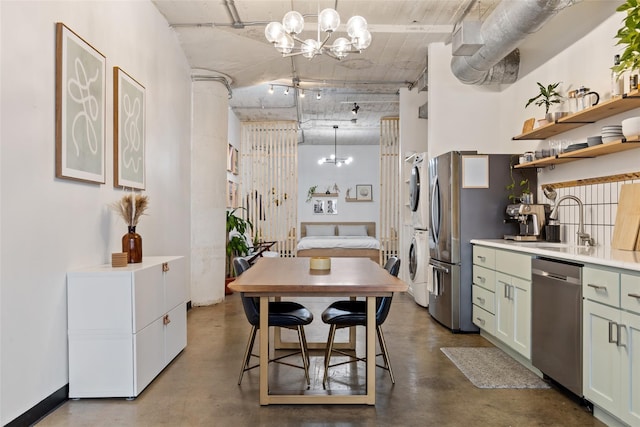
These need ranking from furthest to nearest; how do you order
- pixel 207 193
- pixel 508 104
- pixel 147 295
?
1. pixel 207 193
2. pixel 508 104
3. pixel 147 295

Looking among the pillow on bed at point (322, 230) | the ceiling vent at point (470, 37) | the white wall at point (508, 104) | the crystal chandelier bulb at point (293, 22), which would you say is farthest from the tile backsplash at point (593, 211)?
the pillow on bed at point (322, 230)

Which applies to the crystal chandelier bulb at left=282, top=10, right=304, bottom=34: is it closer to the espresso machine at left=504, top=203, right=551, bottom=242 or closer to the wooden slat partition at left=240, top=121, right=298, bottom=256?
the espresso machine at left=504, top=203, right=551, bottom=242

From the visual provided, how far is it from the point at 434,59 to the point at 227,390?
422cm

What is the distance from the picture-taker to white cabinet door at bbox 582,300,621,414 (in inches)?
90.0

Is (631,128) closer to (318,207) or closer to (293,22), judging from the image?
(293,22)

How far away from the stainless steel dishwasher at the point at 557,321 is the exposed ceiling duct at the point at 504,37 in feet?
5.65

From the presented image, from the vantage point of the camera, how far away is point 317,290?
2490 millimetres

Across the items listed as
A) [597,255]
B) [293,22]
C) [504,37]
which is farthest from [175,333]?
[504,37]

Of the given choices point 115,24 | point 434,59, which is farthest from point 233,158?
point 115,24

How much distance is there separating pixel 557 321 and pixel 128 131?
11.2ft

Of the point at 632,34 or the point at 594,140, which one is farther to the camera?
the point at 594,140

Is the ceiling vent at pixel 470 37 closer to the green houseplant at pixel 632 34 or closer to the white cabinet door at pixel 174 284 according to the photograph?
the green houseplant at pixel 632 34

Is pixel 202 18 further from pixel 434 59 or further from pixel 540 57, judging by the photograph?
pixel 540 57

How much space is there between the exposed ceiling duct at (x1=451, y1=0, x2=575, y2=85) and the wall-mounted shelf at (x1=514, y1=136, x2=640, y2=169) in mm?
971
